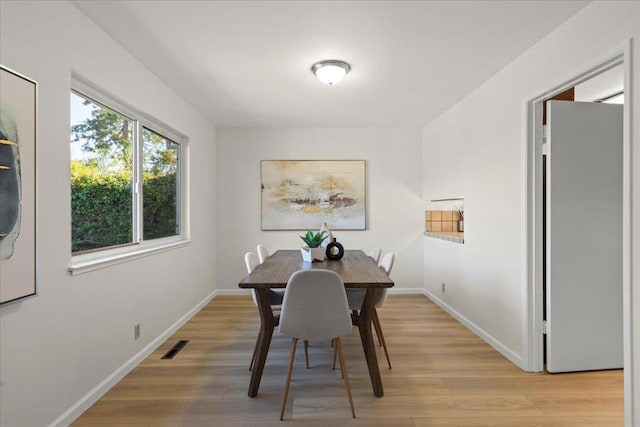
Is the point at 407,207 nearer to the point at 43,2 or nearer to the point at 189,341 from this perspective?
the point at 189,341

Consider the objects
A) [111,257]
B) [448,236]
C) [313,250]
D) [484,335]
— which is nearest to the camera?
[111,257]

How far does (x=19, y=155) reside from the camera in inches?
63.2

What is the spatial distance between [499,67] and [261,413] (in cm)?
318

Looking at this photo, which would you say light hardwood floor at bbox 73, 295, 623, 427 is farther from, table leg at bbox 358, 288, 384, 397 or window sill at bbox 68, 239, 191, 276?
window sill at bbox 68, 239, 191, 276

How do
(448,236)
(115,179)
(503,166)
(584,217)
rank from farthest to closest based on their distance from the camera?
1. (448,236)
2. (503,166)
3. (115,179)
4. (584,217)

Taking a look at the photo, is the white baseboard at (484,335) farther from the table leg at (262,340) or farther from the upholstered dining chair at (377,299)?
the table leg at (262,340)

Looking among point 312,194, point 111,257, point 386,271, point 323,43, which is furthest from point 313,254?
point 312,194

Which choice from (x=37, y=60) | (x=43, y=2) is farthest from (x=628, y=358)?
(x=43, y=2)

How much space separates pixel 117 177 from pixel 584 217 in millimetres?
3541

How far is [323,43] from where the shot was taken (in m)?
2.51

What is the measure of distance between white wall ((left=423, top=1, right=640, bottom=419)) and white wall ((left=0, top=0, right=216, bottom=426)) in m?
2.99

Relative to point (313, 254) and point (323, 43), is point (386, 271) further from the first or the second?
point (323, 43)

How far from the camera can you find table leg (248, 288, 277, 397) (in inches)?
89.0

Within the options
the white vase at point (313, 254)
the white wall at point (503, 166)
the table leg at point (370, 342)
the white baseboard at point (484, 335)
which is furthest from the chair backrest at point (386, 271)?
the white baseboard at point (484, 335)
